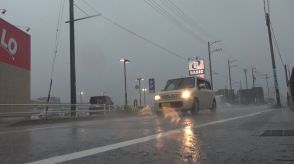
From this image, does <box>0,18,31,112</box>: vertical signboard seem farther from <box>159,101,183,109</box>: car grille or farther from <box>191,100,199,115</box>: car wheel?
<box>191,100,199,115</box>: car wheel

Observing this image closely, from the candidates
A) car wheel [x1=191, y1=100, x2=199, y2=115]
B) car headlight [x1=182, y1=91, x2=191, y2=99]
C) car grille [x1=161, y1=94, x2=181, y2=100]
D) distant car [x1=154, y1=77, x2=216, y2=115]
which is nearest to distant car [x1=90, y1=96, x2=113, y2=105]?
distant car [x1=154, y1=77, x2=216, y2=115]

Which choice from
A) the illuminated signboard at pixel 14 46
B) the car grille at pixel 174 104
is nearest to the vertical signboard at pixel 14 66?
the illuminated signboard at pixel 14 46

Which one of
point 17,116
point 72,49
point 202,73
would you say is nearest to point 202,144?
point 17,116

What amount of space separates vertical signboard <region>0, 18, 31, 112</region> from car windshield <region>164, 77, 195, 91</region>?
9902mm

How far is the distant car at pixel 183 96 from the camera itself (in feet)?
53.1

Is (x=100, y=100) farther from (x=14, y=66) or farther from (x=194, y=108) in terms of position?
(x=194, y=108)

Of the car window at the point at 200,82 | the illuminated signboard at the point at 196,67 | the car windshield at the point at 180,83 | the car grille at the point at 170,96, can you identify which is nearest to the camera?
the car grille at the point at 170,96

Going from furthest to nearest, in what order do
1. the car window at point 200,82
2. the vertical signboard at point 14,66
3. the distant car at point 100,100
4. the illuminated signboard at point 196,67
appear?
the illuminated signboard at point 196,67 → the distant car at point 100,100 → the vertical signboard at point 14,66 → the car window at point 200,82

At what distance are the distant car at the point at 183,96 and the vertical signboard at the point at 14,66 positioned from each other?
994 centimetres

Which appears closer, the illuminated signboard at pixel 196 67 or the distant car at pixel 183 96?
the distant car at pixel 183 96

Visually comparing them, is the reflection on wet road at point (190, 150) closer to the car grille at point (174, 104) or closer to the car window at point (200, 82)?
the car grille at point (174, 104)

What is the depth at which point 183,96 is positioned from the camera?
16156mm

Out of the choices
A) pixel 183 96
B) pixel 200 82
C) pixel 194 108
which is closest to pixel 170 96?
pixel 183 96

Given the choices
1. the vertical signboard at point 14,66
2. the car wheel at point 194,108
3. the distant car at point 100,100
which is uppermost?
the vertical signboard at point 14,66
